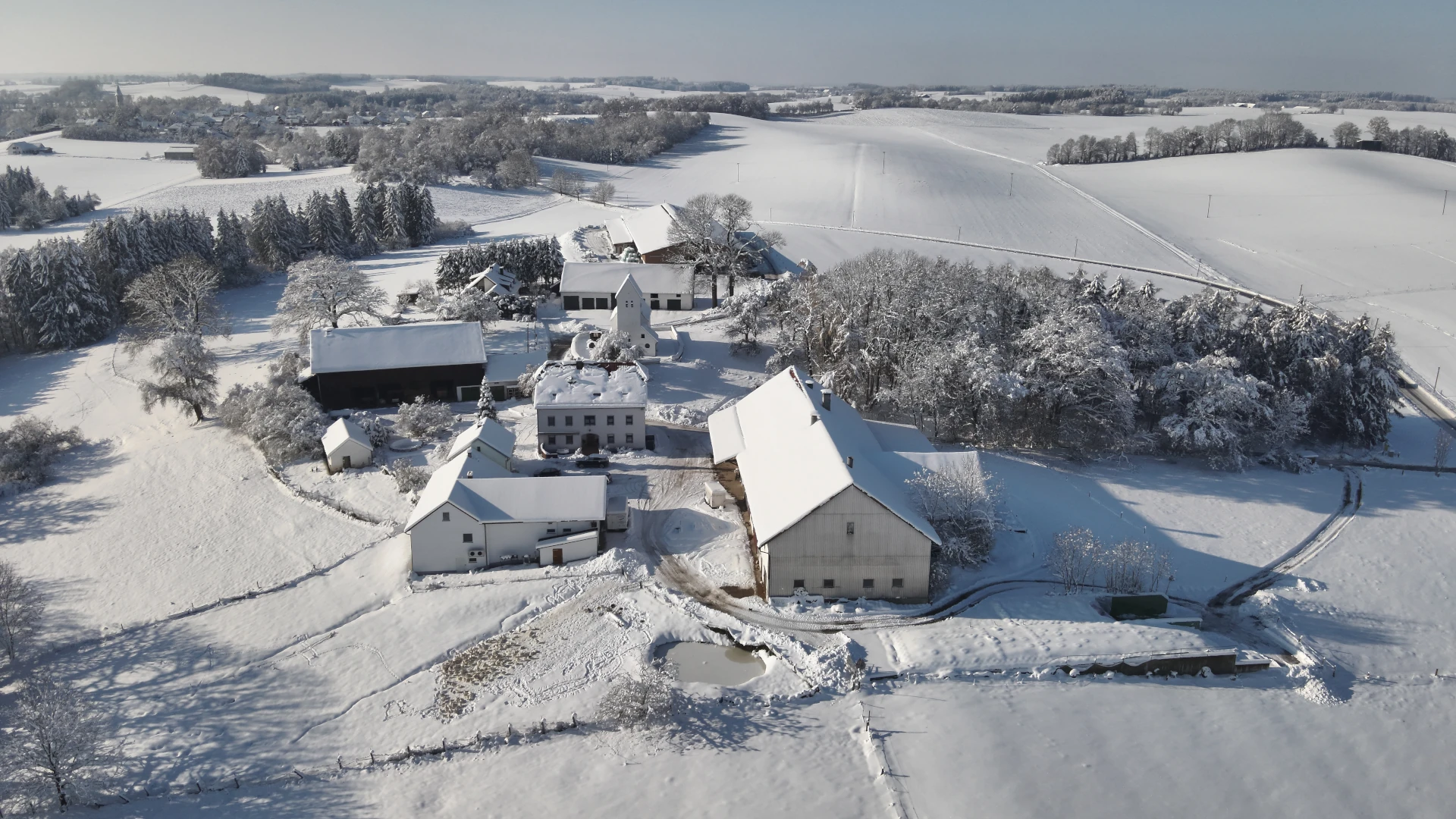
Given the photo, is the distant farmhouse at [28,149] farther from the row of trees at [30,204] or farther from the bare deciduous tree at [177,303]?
the bare deciduous tree at [177,303]

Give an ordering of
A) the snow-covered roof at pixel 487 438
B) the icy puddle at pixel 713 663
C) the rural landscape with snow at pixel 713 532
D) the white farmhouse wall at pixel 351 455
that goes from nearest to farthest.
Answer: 1. the rural landscape with snow at pixel 713 532
2. the icy puddle at pixel 713 663
3. the snow-covered roof at pixel 487 438
4. the white farmhouse wall at pixel 351 455

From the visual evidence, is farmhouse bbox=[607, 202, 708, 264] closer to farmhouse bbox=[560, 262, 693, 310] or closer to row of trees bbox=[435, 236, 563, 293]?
farmhouse bbox=[560, 262, 693, 310]

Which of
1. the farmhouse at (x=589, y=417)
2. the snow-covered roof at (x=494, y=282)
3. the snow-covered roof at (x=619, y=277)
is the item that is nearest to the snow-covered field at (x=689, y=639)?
the farmhouse at (x=589, y=417)

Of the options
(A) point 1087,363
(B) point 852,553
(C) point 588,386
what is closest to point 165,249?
(C) point 588,386

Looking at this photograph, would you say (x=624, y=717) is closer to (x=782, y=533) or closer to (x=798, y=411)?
(x=782, y=533)

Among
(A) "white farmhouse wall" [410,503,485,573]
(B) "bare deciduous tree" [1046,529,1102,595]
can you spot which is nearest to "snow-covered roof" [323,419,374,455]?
(A) "white farmhouse wall" [410,503,485,573]

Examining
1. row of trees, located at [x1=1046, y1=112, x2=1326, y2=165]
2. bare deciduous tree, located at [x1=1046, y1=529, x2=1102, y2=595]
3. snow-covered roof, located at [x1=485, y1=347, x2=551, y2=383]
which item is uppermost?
row of trees, located at [x1=1046, y1=112, x2=1326, y2=165]

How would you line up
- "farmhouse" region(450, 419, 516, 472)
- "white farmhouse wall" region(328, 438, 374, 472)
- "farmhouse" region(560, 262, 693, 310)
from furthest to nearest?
"farmhouse" region(560, 262, 693, 310), "white farmhouse wall" region(328, 438, 374, 472), "farmhouse" region(450, 419, 516, 472)

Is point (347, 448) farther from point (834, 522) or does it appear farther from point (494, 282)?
point (494, 282)
